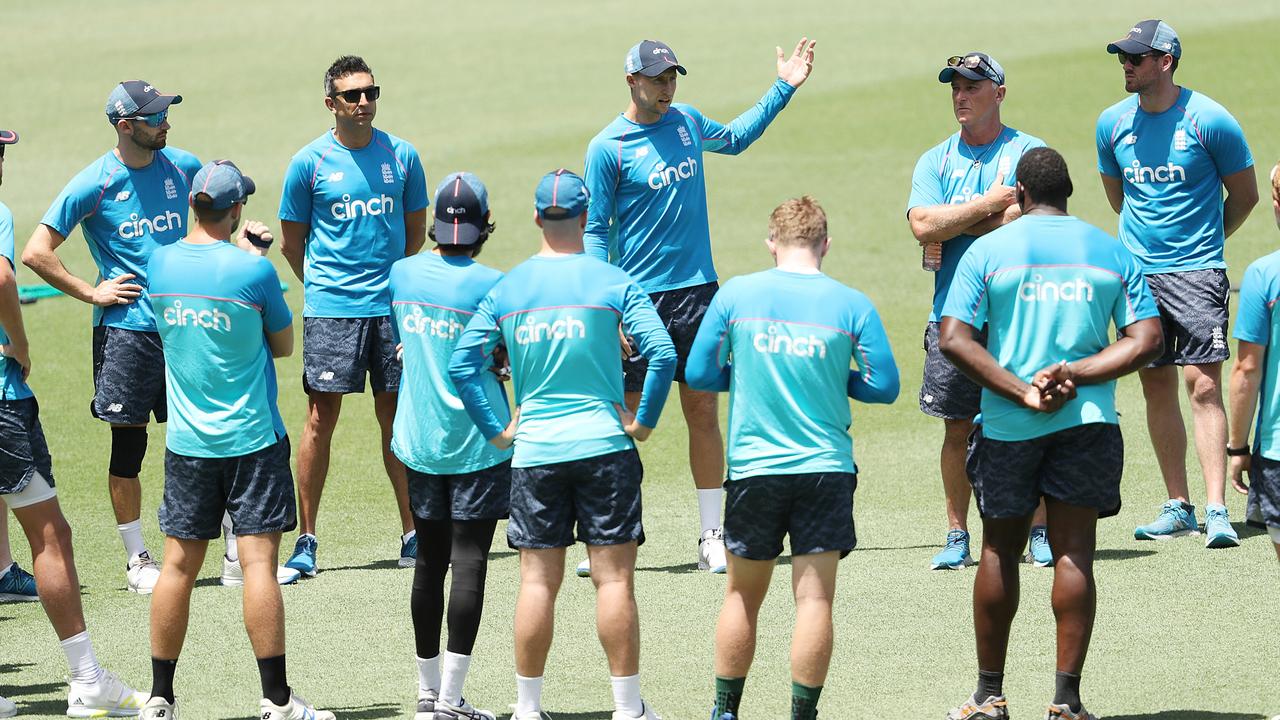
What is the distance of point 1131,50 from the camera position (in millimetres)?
8672

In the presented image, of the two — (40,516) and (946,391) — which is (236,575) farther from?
(946,391)

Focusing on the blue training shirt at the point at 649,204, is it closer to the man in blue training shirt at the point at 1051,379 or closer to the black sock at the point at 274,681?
the man in blue training shirt at the point at 1051,379

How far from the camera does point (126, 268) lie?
8867mm

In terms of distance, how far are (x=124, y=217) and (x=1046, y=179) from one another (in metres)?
4.89

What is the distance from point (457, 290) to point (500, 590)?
2374 millimetres

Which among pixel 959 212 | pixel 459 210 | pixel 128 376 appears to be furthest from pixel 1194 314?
pixel 128 376

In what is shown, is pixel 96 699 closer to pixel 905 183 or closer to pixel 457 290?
pixel 457 290

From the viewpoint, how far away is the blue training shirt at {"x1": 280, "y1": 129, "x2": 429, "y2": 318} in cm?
898

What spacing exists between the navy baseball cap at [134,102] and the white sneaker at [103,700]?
3.08 m

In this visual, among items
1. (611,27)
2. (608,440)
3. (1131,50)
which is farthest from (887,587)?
(611,27)

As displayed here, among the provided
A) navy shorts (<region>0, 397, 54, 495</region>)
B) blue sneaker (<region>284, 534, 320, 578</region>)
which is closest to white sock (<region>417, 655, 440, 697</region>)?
navy shorts (<region>0, 397, 54, 495</region>)

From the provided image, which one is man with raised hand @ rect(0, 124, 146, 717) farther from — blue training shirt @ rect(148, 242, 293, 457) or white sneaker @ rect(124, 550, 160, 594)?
white sneaker @ rect(124, 550, 160, 594)

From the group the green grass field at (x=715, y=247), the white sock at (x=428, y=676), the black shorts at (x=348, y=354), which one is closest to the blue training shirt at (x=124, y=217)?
the black shorts at (x=348, y=354)

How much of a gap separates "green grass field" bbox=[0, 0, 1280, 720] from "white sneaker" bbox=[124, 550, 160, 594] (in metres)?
0.09
